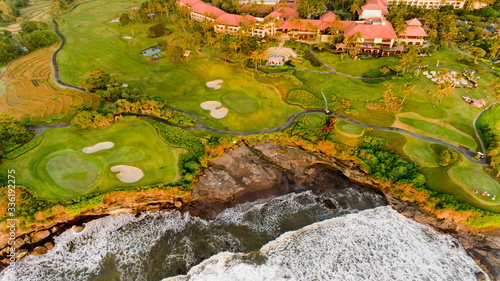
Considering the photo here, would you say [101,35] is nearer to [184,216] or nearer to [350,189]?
[184,216]

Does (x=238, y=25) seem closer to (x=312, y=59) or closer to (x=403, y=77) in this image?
(x=312, y=59)

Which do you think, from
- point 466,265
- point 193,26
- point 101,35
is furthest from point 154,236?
point 101,35

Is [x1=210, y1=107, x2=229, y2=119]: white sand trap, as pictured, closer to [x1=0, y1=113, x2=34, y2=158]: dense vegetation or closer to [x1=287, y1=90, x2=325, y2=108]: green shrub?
[x1=287, y1=90, x2=325, y2=108]: green shrub

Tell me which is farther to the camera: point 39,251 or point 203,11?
point 203,11

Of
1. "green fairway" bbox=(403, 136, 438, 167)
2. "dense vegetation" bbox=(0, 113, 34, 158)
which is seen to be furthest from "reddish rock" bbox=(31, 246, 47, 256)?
"green fairway" bbox=(403, 136, 438, 167)

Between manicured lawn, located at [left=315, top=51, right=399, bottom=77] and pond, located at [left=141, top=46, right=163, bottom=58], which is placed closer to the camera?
manicured lawn, located at [left=315, top=51, right=399, bottom=77]

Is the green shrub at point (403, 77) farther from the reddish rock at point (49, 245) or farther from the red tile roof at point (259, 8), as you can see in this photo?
the reddish rock at point (49, 245)

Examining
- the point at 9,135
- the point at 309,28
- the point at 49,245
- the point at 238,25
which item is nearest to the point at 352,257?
the point at 49,245

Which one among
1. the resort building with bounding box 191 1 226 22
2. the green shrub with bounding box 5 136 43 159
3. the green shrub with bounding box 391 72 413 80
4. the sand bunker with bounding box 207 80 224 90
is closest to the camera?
the green shrub with bounding box 5 136 43 159
